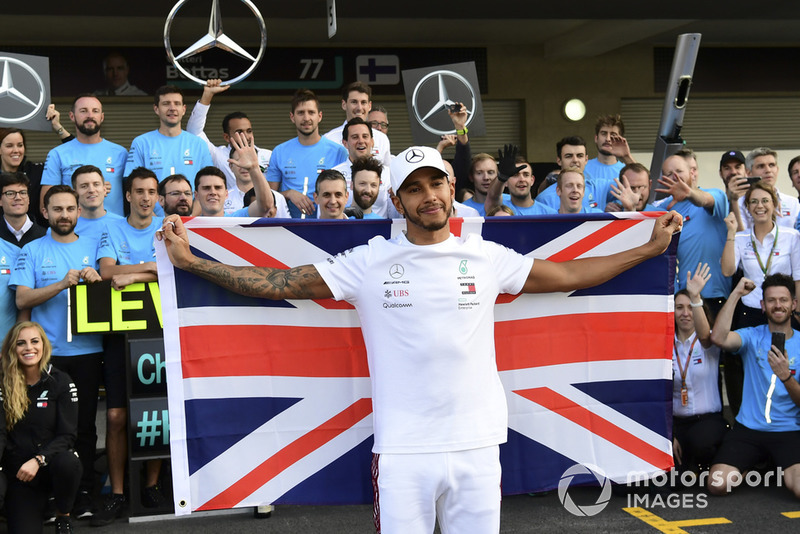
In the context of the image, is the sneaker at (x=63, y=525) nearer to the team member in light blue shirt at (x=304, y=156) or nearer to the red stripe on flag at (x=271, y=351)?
the red stripe on flag at (x=271, y=351)

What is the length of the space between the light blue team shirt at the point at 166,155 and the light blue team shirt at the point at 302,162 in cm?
59

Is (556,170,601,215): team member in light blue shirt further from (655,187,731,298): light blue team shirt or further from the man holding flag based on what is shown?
the man holding flag

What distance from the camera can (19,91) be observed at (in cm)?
800

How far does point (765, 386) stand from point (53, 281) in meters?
5.33

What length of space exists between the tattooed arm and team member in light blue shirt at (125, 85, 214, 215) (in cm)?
369

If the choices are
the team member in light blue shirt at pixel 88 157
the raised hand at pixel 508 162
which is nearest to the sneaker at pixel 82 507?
the team member in light blue shirt at pixel 88 157

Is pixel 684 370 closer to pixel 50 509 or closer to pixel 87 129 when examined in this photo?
pixel 50 509

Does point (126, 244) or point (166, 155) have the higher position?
point (166, 155)

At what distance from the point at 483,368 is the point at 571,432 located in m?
1.10

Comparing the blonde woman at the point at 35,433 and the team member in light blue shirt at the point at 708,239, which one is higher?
the team member in light blue shirt at the point at 708,239

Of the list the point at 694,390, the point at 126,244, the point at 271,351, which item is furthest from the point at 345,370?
the point at 694,390

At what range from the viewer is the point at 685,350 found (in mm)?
7016

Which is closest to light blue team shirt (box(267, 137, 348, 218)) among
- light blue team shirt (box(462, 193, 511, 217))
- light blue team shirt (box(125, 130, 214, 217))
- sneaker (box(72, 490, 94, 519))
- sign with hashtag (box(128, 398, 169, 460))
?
light blue team shirt (box(125, 130, 214, 217))

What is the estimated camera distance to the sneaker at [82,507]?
244 inches
